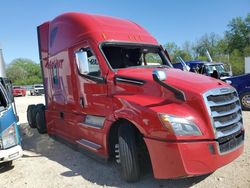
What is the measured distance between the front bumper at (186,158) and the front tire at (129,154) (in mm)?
560

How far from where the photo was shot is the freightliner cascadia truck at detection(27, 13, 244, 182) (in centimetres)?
378

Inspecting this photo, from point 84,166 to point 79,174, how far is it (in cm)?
43

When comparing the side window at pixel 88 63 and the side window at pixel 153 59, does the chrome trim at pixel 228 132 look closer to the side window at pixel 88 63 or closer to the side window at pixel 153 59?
the side window at pixel 153 59

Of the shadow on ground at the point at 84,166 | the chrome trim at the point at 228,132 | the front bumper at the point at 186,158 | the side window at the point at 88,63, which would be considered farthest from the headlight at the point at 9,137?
the chrome trim at the point at 228,132

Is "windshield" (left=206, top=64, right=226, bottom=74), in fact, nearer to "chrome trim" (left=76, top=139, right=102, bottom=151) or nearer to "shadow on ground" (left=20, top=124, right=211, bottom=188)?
"shadow on ground" (left=20, top=124, right=211, bottom=188)

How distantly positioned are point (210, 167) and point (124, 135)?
141cm

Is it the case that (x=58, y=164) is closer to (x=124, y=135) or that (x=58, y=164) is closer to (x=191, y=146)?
(x=124, y=135)

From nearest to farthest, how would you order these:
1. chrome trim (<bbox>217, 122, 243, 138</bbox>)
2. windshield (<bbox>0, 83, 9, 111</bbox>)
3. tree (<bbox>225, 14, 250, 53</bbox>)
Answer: chrome trim (<bbox>217, 122, 243, 138</bbox>)
windshield (<bbox>0, 83, 9, 111</bbox>)
tree (<bbox>225, 14, 250, 53</bbox>)

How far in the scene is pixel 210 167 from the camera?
149 inches

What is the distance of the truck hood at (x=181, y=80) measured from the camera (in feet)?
13.5

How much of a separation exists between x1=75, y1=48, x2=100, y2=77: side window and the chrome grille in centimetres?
213

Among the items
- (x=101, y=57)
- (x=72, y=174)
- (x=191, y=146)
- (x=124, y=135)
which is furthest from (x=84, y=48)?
(x=191, y=146)

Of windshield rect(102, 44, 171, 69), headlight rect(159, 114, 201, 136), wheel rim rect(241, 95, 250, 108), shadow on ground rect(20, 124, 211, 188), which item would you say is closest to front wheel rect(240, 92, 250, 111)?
wheel rim rect(241, 95, 250, 108)

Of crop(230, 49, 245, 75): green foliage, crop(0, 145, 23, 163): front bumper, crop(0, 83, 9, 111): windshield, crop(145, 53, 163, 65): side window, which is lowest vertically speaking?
crop(230, 49, 245, 75): green foliage
